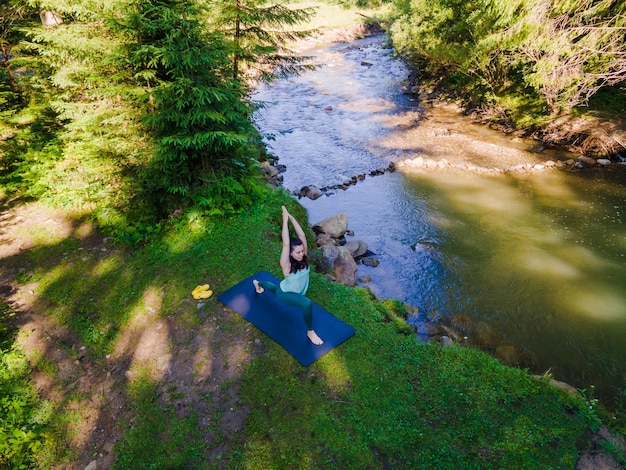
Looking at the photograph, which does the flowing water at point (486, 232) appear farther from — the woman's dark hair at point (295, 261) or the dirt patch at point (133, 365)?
the dirt patch at point (133, 365)

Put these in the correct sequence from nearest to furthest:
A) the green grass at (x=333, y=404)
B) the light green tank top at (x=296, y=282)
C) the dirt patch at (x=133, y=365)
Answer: the green grass at (x=333, y=404), the dirt patch at (x=133, y=365), the light green tank top at (x=296, y=282)

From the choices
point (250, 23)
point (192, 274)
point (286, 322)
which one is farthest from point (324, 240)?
point (250, 23)

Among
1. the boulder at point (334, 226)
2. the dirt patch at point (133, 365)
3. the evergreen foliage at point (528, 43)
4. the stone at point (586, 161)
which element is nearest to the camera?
the dirt patch at point (133, 365)

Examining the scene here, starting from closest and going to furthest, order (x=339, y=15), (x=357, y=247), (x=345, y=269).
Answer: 1. (x=345, y=269)
2. (x=357, y=247)
3. (x=339, y=15)

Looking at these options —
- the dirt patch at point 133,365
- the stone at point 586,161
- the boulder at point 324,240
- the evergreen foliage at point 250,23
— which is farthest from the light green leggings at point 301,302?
the stone at point 586,161

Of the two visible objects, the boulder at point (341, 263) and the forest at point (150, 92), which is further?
the boulder at point (341, 263)

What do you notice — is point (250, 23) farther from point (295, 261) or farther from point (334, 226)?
point (295, 261)
